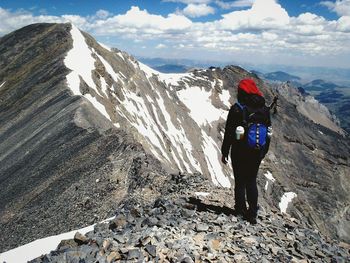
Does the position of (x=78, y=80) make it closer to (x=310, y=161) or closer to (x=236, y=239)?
(x=236, y=239)

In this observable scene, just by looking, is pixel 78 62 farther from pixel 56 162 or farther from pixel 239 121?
pixel 239 121

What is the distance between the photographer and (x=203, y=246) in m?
11.5

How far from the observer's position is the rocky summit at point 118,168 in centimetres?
1285

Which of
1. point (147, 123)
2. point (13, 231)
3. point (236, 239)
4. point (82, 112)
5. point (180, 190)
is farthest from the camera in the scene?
point (147, 123)

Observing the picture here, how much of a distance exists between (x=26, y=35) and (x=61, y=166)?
5391 cm

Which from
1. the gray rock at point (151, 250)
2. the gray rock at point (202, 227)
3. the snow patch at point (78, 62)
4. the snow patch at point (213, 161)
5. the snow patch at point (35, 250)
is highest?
the snow patch at point (78, 62)

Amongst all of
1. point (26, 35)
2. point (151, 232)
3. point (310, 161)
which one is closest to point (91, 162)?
point (151, 232)

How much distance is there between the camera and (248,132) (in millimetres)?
13047

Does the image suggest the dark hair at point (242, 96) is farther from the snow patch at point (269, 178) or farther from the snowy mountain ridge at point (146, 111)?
the snow patch at point (269, 178)

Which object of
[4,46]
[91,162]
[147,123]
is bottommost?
[147,123]

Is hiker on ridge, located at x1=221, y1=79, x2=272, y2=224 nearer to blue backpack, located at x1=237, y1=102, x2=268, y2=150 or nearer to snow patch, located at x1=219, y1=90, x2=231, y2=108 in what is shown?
blue backpack, located at x1=237, y1=102, x2=268, y2=150

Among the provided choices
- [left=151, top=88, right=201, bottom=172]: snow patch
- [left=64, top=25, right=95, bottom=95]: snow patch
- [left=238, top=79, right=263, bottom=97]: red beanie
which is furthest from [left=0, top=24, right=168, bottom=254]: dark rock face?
[left=151, top=88, right=201, bottom=172]: snow patch

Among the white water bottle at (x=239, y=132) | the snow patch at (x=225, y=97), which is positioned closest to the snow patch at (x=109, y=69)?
the white water bottle at (x=239, y=132)

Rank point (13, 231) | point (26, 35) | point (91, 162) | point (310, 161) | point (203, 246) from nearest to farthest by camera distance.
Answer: point (203, 246), point (13, 231), point (91, 162), point (26, 35), point (310, 161)
